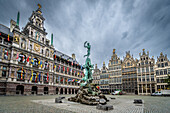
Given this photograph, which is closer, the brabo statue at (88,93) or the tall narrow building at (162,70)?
the brabo statue at (88,93)

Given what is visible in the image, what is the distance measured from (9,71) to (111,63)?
4819 centimetres

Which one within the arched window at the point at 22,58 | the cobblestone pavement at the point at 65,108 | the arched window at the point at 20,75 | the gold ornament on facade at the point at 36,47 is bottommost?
the cobblestone pavement at the point at 65,108

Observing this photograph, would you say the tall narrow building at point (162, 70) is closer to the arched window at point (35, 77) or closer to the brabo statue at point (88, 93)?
the brabo statue at point (88, 93)

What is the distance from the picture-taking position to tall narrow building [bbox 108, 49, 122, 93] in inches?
2234

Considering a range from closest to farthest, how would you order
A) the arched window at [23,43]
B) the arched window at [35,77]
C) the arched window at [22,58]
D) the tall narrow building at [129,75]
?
the arched window at [22,58]
the arched window at [23,43]
the arched window at [35,77]
the tall narrow building at [129,75]

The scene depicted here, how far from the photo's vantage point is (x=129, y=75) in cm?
5441

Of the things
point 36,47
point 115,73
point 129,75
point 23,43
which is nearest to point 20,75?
point 23,43

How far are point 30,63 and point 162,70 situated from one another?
5183 cm

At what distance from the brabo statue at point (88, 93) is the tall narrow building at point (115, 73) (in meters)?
43.0

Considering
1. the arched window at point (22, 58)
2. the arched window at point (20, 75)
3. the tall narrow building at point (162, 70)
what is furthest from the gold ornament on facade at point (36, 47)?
the tall narrow building at point (162, 70)

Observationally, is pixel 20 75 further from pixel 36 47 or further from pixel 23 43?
pixel 36 47

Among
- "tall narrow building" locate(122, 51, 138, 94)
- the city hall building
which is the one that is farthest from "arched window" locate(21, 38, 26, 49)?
"tall narrow building" locate(122, 51, 138, 94)

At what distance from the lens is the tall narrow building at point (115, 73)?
186ft

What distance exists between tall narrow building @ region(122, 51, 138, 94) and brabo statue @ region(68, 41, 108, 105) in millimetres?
42070
